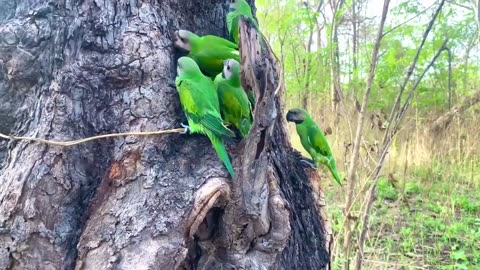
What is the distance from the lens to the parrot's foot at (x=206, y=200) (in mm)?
1193

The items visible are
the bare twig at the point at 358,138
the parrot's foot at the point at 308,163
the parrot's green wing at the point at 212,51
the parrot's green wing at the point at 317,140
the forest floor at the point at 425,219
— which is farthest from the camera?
→ the forest floor at the point at 425,219

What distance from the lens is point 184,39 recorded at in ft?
4.59

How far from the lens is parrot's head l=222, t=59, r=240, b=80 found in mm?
1243

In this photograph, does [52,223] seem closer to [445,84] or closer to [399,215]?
[399,215]

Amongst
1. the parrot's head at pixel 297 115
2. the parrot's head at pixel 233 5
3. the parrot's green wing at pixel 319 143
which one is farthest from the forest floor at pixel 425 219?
the parrot's head at pixel 233 5

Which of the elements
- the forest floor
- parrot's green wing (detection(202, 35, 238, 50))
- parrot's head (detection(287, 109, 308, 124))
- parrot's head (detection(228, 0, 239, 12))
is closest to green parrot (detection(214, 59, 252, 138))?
parrot's green wing (detection(202, 35, 238, 50))

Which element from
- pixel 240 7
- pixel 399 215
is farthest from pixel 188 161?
pixel 399 215

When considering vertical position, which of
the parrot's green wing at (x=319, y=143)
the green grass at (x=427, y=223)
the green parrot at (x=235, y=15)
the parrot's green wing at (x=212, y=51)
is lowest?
the green grass at (x=427, y=223)

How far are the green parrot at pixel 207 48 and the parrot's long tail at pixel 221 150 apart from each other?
255 millimetres

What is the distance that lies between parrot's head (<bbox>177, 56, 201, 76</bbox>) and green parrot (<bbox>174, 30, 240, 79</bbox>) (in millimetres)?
68

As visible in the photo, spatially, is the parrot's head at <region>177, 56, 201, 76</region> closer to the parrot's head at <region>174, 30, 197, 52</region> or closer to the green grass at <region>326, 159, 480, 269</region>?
the parrot's head at <region>174, 30, 197, 52</region>

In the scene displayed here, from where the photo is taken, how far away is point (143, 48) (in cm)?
135

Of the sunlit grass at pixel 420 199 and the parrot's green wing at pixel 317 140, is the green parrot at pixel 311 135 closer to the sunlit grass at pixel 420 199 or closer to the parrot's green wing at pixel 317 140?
the parrot's green wing at pixel 317 140

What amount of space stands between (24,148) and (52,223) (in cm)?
22
